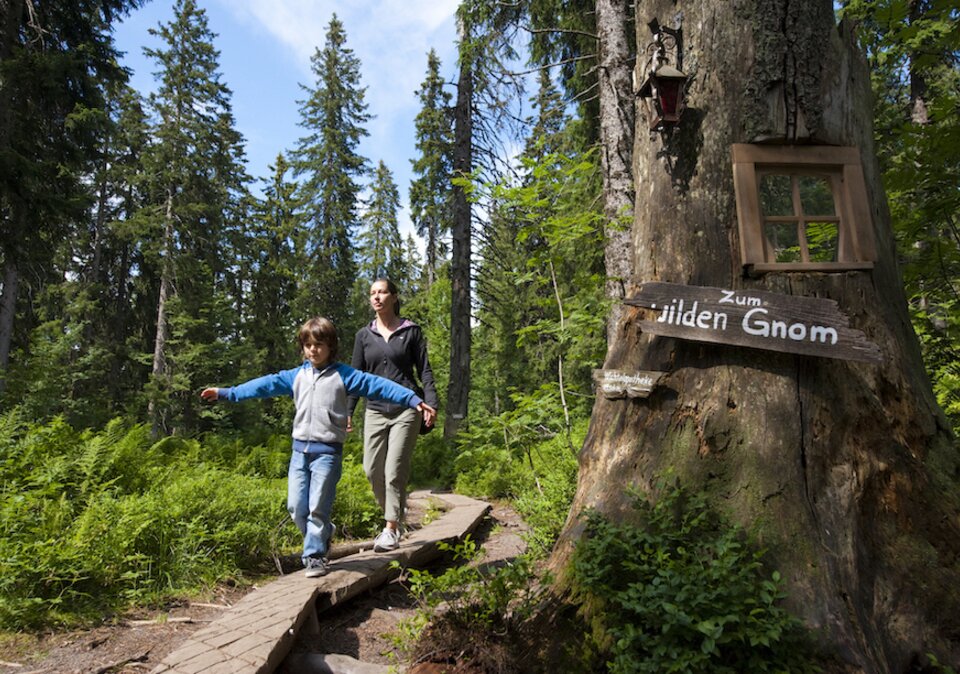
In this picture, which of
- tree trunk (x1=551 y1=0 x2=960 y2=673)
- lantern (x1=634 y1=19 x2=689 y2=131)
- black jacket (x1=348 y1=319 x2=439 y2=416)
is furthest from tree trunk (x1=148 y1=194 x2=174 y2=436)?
lantern (x1=634 y1=19 x2=689 y2=131)

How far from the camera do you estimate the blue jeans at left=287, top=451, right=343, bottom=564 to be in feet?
13.5

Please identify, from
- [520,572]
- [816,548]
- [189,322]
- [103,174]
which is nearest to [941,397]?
[816,548]

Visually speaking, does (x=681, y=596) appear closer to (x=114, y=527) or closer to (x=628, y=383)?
(x=628, y=383)

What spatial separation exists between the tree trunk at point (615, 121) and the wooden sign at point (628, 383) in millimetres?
3210

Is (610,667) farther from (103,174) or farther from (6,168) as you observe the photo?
(103,174)

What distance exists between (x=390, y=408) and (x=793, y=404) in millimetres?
3087

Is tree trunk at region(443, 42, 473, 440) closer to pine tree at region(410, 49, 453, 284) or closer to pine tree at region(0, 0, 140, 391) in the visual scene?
pine tree at region(410, 49, 453, 284)

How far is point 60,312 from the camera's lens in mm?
20672

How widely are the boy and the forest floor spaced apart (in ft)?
1.60

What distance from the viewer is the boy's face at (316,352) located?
4348mm

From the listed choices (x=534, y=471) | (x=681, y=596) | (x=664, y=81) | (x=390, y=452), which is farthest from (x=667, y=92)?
(x=534, y=471)

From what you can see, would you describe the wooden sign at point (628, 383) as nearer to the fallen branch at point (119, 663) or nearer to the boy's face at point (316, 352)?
the boy's face at point (316, 352)

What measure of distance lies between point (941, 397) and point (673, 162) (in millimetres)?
6701

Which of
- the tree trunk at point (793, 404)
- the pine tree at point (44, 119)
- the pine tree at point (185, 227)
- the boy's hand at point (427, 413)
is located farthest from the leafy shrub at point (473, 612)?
the pine tree at point (185, 227)
